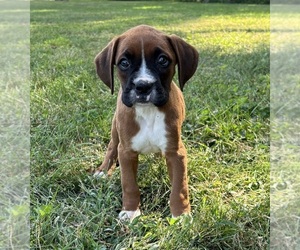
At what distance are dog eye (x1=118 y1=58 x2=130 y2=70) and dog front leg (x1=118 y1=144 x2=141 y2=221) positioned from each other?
1.73ft

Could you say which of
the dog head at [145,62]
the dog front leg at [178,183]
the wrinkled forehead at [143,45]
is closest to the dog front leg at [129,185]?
the dog front leg at [178,183]

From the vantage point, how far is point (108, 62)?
2.96 meters

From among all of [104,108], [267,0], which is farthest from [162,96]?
[267,0]

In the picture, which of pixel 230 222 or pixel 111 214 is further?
pixel 111 214

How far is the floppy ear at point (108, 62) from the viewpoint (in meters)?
2.91

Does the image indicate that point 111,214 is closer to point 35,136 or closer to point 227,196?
point 227,196

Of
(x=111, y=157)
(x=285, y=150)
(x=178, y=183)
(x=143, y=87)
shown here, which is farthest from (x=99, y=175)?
(x=285, y=150)

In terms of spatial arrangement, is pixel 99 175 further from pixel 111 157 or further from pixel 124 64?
pixel 124 64

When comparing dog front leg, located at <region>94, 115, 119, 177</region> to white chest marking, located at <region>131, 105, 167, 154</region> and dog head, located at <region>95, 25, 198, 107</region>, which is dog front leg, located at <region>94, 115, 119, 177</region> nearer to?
white chest marking, located at <region>131, 105, 167, 154</region>

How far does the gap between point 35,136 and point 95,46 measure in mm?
5462

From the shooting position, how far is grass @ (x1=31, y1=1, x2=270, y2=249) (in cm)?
259

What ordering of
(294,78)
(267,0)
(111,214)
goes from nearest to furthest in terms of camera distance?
(111,214) < (294,78) < (267,0)

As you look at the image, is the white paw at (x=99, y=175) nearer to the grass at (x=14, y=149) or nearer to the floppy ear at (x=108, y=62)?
the grass at (x=14, y=149)

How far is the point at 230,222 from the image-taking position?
260 centimetres
